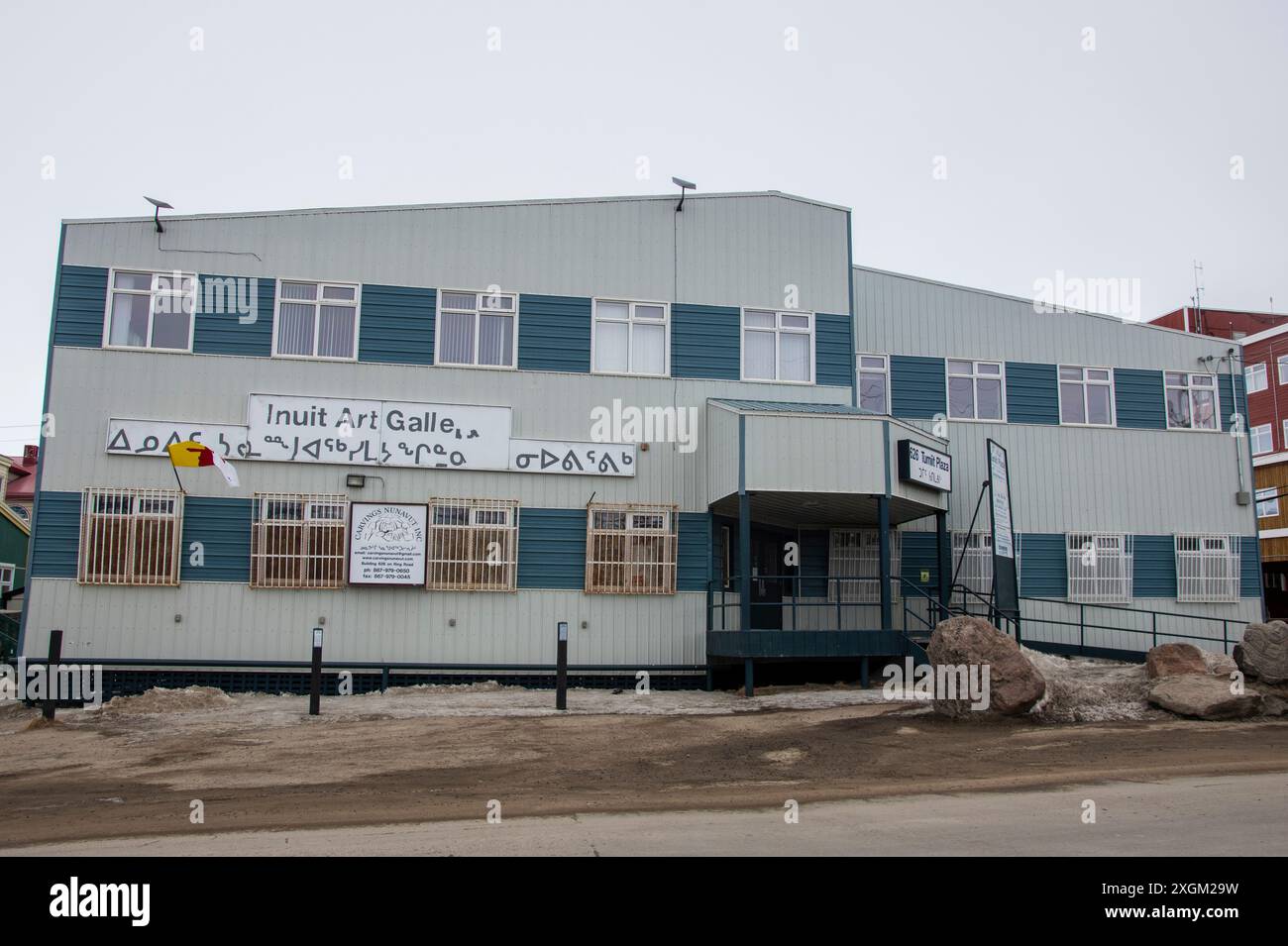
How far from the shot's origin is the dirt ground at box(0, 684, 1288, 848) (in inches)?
374

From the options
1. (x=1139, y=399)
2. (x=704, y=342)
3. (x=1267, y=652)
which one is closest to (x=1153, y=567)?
(x=1139, y=399)

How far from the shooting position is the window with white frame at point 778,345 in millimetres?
20578

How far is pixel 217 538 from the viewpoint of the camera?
18500mm

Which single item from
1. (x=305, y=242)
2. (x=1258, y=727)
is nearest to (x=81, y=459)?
(x=305, y=242)

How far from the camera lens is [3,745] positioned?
13852 millimetres

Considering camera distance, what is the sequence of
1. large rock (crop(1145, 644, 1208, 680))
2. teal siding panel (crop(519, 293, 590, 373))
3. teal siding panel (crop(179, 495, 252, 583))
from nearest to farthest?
1. large rock (crop(1145, 644, 1208, 680))
2. teal siding panel (crop(179, 495, 252, 583))
3. teal siding panel (crop(519, 293, 590, 373))

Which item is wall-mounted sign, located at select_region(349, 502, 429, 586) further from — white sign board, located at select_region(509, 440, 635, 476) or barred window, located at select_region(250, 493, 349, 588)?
white sign board, located at select_region(509, 440, 635, 476)

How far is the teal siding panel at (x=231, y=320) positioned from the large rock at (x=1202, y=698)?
15419 millimetres

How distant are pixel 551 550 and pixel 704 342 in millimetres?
4966

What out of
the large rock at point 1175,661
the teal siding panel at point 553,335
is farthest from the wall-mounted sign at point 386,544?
the large rock at point 1175,661

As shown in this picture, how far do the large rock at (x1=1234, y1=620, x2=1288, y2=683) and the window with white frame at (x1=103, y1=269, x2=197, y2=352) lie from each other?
1754cm

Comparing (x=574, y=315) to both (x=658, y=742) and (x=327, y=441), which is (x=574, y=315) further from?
(x=658, y=742)

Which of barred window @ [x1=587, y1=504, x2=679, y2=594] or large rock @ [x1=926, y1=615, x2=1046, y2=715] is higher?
barred window @ [x1=587, y1=504, x2=679, y2=594]

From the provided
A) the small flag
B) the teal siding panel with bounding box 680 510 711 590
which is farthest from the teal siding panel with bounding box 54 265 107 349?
the teal siding panel with bounding box 680 510 711 590
